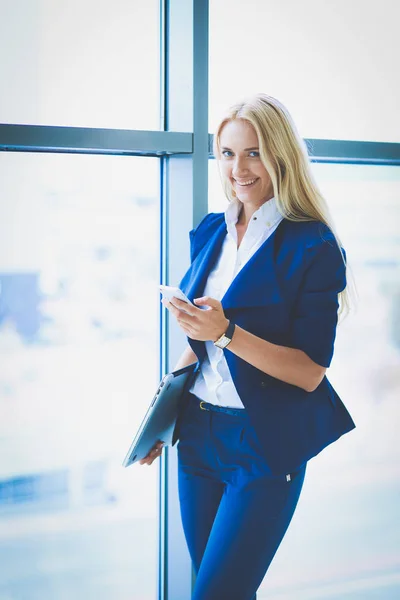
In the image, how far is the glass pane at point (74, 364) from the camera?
215cm

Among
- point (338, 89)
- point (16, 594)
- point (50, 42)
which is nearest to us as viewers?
point (50, 42)

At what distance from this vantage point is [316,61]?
2.40m

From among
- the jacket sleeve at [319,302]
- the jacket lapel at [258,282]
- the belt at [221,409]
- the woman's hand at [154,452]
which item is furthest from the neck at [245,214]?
the woman's hand at [154,452]

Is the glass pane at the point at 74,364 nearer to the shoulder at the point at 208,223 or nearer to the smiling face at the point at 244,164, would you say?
the shoulder at the point at 208,223

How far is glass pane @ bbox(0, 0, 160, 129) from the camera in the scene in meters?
2.07

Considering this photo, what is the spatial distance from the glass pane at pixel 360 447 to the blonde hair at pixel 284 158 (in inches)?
29.5

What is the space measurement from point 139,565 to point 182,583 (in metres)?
0.21

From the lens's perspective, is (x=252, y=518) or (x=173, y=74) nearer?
(x=252, y=518)

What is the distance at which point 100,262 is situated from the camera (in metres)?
2.24

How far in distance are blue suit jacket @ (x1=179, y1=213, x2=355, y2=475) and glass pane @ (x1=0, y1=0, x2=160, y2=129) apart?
753mm

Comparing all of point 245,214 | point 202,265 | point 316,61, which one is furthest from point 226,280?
point 316,61

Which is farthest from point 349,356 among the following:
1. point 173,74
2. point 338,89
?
point 173,74

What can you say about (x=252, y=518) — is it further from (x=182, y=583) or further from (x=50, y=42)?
(x=50, y=42)

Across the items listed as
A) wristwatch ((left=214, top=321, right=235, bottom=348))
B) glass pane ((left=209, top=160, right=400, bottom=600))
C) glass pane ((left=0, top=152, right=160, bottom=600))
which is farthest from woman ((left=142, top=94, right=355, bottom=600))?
glass pane ((left=209, top=160, right=400, bottom=600))
